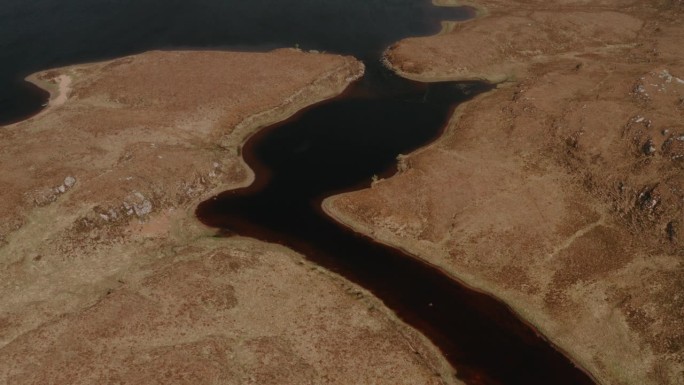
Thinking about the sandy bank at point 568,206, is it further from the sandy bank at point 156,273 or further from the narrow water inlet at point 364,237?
the sandy bank at point 156,273

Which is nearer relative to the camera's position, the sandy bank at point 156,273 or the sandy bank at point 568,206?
the sandy bank at point 156,273

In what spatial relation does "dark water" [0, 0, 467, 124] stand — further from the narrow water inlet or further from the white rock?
the white rock

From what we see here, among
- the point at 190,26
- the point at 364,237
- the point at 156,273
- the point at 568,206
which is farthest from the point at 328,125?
the point at 190,26

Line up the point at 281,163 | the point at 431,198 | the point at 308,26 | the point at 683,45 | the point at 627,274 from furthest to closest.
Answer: the point at 308,26
the point at 683,45
the point at 281,163
the point at 431,198
the point at 627,274

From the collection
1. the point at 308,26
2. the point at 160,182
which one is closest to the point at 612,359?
the point at 160,182

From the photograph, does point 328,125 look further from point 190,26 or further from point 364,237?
point 190,26

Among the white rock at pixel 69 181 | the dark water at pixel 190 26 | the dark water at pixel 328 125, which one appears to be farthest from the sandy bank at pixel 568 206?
the white rock at pixel 69 181

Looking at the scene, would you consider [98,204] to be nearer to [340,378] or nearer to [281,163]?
[281,163]
